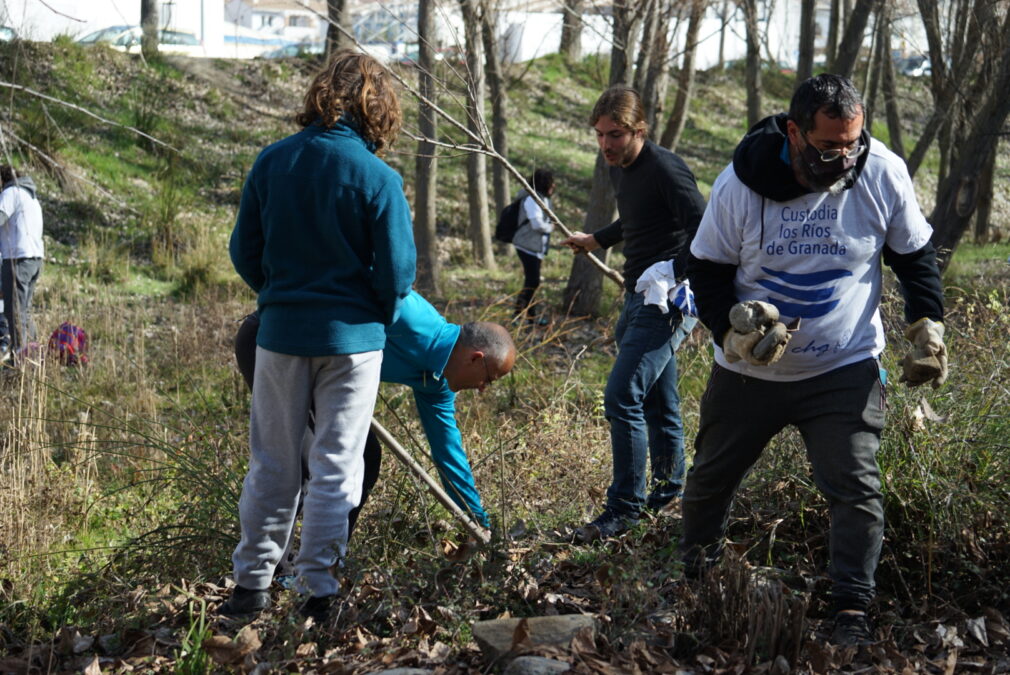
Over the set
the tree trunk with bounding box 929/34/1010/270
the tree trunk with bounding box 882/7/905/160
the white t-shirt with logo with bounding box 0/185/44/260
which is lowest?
the white t-shirt with logo with bounding box 0/185/44/260

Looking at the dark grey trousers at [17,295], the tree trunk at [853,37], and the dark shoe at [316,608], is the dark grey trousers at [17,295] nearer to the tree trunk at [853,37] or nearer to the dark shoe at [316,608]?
the dark shoe at [316,608]

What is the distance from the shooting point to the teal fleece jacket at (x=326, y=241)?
3.23 meters

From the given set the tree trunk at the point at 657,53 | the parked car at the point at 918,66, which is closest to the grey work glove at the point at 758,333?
the tree trunk at the point at 657,53

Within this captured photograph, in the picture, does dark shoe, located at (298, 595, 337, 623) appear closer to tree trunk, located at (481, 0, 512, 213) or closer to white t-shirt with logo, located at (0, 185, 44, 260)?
white t-shirt with logo, located at (0, 185, 44, 260)

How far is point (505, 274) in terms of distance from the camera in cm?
1381

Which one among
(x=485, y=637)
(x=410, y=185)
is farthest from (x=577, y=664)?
(x=410, y=185)

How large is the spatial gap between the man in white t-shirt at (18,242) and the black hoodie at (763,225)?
6.83 metres

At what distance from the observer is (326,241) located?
3234mm

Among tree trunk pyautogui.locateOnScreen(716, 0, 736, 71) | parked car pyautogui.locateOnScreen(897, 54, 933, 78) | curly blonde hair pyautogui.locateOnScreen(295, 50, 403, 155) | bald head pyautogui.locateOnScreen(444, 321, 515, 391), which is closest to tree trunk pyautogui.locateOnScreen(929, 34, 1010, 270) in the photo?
tree trunk pyautogui.locateOnScreen(716, 0, 736, 71)

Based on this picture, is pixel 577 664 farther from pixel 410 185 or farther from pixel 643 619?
pixel 410 185

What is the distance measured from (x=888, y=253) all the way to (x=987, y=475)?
1098mm

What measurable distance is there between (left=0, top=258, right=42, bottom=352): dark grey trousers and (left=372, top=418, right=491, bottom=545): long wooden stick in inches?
204

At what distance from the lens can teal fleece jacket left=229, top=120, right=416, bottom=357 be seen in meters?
3.23

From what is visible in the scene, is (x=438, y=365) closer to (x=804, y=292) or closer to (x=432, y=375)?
(x=432, y=375)
